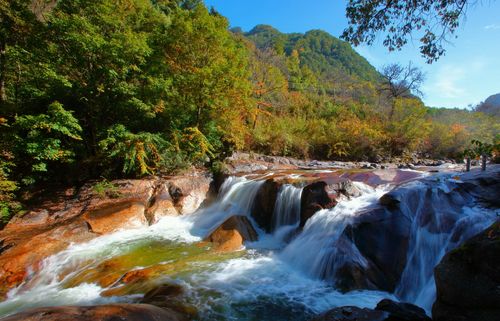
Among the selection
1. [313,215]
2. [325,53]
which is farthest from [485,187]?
[325,53]

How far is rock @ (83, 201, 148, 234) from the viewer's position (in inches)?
320

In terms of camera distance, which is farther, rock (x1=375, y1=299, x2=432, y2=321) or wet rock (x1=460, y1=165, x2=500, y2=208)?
wet rock (x1=460, y1=165, x2=500, y2=208)

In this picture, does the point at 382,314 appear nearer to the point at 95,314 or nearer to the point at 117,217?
the point at 95,314

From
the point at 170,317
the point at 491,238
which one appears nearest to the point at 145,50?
the point at 170,317

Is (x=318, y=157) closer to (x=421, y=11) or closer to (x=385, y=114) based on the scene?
(x=385, y=114)

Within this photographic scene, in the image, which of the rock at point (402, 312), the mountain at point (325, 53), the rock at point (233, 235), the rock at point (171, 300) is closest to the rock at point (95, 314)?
the rock at point (171, 300)

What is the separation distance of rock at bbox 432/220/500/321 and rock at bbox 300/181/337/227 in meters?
3.81

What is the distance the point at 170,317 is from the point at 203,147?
8.11 m

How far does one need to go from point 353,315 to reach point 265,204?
18.0 feet

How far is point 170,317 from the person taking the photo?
3732 millimetres

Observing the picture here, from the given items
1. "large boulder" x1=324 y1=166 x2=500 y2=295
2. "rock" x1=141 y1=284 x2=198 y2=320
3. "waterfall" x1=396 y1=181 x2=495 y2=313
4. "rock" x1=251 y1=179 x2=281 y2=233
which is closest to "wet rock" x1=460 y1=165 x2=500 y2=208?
"large boulder" x1=324 y1=166 x2=500 y2=295

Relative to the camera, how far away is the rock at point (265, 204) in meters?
8.48

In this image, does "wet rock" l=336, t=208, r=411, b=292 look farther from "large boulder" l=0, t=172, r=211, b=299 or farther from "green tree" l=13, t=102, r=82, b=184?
"green tree" l=13, t=102, r=82, b=184

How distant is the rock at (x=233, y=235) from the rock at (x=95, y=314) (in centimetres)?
354
